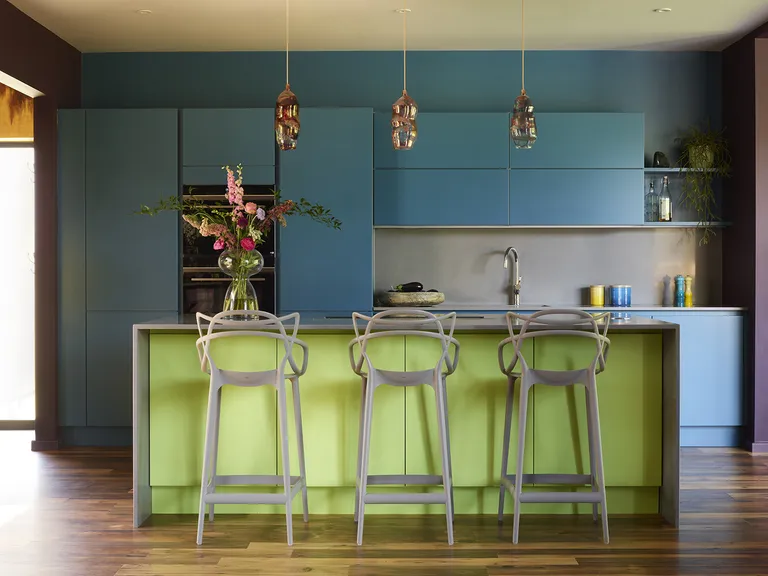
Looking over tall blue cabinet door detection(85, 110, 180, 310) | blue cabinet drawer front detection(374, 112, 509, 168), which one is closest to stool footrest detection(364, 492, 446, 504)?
tall blue cabinet door detection(85, 110, 180, 310)

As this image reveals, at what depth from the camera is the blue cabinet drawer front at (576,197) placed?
5566 mm

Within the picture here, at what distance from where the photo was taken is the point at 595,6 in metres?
4.83

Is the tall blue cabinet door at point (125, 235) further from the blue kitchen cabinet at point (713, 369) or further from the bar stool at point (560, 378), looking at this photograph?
the blue kitchen cabinet at point (713, 369)

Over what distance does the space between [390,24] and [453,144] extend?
0.93 metres

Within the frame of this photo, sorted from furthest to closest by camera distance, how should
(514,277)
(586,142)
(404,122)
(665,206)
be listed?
(514,277), (665,206), (586,142), (404,122)

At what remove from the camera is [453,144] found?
18.3ft

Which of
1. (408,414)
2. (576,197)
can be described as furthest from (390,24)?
(408,414)

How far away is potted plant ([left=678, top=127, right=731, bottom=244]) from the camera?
5625 millimetres

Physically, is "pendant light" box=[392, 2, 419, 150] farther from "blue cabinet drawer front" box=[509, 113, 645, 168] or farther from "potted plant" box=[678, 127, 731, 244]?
"potted plant" box=[678, 127, 731, 244]

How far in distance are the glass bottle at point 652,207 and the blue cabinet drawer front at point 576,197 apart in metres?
0.26

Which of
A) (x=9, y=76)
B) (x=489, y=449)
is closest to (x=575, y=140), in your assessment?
(x=489, y=449)

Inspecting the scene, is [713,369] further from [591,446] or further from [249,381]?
[249,381]

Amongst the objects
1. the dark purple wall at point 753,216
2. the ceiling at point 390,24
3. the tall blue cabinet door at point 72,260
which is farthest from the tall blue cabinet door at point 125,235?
the dark purple wall at point 753,216

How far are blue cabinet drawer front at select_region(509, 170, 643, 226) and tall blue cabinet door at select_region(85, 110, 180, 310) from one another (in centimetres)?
244
